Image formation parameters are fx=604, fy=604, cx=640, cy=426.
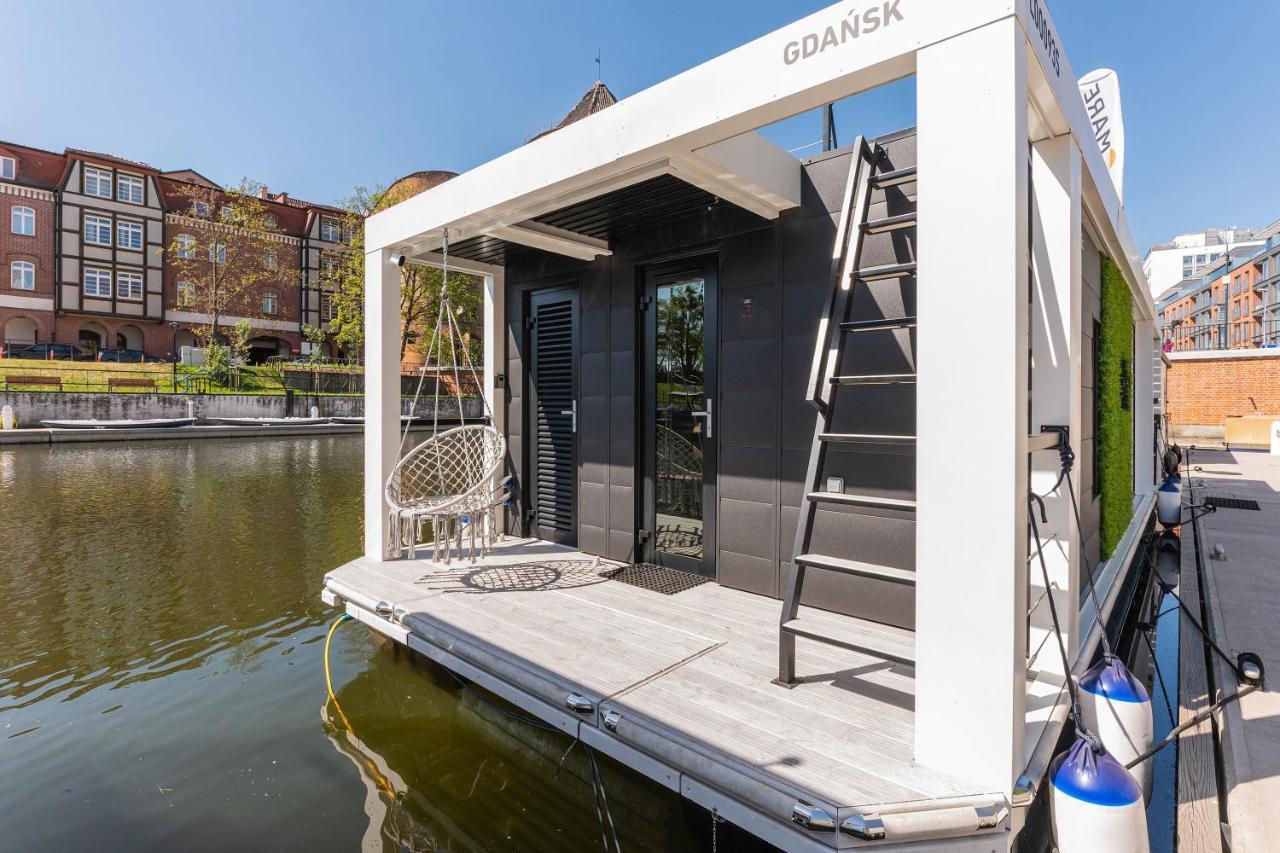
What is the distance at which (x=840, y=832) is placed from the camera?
1.52 metres

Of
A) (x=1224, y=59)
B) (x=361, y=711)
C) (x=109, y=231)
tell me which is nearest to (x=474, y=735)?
(x=361, y=711)

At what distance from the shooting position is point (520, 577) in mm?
3814

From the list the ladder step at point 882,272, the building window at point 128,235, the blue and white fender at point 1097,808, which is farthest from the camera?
the building window at point 128,235

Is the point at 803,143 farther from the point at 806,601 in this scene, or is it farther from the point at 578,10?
the point at 578,10

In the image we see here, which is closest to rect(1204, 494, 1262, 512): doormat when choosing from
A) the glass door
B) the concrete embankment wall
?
the glass door

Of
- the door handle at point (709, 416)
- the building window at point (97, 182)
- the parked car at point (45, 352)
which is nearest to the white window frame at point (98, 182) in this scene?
the building window at point (97, 182)

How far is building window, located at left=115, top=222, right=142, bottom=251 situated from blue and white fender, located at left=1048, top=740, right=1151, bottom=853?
3573cm

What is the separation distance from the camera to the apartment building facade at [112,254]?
24.4 m

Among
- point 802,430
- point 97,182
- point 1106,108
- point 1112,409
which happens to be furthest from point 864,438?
point 97,182

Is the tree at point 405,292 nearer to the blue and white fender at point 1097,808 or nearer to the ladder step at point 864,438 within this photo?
the ladder step at point 864,438

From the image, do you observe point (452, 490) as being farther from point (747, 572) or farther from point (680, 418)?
point (747, 572)

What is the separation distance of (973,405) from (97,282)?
3502 cm

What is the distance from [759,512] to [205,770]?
9.34 ft

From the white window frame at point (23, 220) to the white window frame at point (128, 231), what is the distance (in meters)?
2.60
